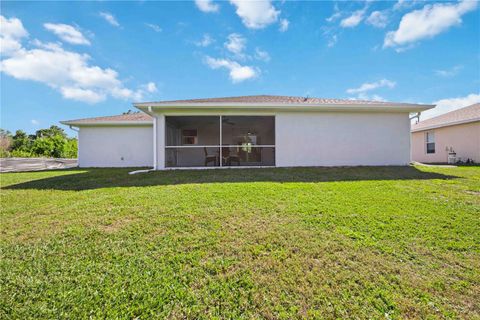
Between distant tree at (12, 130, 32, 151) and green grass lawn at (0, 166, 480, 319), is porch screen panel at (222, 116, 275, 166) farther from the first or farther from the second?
distant tree at (12, 130, 32, 151)

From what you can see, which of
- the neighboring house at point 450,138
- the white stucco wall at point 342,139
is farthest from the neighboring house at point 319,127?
the neighboring house at point 450,138

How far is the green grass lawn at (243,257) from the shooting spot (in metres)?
1.86

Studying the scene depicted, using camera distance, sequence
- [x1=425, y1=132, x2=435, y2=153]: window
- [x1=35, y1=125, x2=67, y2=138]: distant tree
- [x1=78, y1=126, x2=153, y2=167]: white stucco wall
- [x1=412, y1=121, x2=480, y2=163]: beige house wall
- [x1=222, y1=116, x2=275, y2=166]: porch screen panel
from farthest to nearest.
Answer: [x1=35, y1=125, x2=67, y2=138]: distant tree
[x1=222, y1=116, x2=275, y2=166]: porch screen panel
[x1=425, y1=132, x2=435, y2=153]: window
[x1=78, y1=126, x2=153, y2=167]: white stucco wall
[x1=412, y1=121, x2=480, y2=163]: beige house wall

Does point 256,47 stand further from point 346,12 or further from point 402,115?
point 402,115

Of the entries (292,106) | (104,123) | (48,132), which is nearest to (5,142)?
(48,132)

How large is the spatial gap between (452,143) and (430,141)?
1.56 meters

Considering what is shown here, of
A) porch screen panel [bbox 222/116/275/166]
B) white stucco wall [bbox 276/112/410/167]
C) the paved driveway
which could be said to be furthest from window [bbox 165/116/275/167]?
the paved driveway

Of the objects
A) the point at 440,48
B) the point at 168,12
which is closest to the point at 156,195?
the point at 168,12

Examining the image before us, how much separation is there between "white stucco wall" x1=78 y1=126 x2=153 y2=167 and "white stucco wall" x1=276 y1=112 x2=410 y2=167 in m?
7.67

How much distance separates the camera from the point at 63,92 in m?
20.4

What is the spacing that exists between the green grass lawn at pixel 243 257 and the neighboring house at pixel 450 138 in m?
10.4

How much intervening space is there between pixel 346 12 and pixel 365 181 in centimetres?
803

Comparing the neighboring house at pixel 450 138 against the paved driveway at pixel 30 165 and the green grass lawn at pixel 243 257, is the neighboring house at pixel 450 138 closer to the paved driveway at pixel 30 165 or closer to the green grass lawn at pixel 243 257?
the green grass lawn at pixel 243 257

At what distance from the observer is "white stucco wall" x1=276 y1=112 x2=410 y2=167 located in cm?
936
